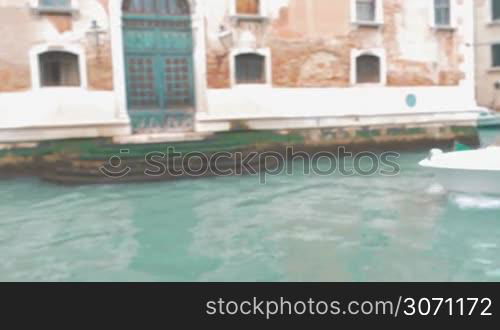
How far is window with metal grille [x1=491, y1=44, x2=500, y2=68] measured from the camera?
2353 cm

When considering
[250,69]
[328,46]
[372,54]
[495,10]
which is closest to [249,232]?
[250,69]

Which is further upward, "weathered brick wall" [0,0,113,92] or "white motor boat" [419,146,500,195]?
"weathered brick wall" [0,0,113,92]

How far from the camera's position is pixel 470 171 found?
24.3ft

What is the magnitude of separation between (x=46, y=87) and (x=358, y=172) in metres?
6.55

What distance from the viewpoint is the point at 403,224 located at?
6953 millimetres

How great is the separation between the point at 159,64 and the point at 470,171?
7401mm

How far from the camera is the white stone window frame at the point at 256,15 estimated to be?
41.0ft

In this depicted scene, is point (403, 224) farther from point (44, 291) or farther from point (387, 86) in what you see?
point (387, 86)

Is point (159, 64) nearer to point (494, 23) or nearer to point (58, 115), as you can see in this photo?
point (58, 115)

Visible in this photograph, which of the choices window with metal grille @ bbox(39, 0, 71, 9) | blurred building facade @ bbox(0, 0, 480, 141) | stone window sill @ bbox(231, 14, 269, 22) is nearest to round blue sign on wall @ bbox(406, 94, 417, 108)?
blurred building facade @ bbox(0, 0, 480, 141)

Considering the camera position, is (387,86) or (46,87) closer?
(46,87)

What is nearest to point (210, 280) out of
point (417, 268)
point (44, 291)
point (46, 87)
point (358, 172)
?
point (44, 291)

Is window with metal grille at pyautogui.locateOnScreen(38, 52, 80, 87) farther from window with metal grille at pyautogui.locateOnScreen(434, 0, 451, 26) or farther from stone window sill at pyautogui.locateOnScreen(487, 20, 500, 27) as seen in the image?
stone window sill at pyautogui.locateOnScreen(487, 20, 500, 27)

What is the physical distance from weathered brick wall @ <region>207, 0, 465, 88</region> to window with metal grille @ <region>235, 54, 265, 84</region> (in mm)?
295
